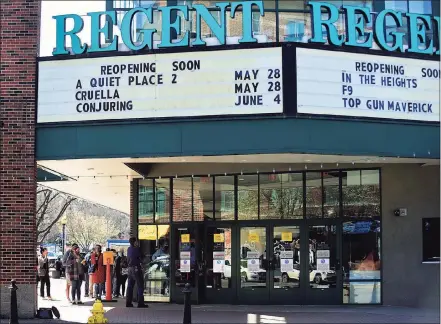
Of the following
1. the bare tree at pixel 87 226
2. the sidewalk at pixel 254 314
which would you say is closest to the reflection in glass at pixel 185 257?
the sidewalk at pixel 254 314

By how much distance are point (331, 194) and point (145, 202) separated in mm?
5381

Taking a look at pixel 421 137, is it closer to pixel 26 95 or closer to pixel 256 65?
pixel 256 65

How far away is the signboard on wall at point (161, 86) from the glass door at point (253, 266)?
462cm

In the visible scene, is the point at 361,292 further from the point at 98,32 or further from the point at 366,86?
the point at 98,32

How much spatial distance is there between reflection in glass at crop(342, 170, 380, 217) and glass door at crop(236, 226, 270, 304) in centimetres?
232

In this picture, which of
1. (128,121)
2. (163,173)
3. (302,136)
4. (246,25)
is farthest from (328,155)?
(163,173)

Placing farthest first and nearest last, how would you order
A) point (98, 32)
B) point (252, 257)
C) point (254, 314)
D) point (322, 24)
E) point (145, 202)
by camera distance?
1. point (145, 202)
2. point (252, 257)
3. point (254, 314)
4. point (98, 32)
5. point (322, 24)

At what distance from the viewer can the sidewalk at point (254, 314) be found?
13984 millimetres

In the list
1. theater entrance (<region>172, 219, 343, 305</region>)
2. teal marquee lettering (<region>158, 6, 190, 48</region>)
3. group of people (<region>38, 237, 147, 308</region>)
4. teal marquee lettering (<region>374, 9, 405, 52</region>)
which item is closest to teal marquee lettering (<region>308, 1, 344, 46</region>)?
teal marquee lettering (<region>374, 9, 405, 52</region>)

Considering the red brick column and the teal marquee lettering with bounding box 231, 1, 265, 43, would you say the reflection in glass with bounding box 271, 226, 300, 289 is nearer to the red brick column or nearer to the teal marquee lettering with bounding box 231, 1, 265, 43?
the teal marquee lettering with bounding box 231, 1, 265, 43

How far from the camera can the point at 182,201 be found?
Result: 709 inches

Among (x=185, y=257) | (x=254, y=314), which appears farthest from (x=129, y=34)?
(x=254, y=314)

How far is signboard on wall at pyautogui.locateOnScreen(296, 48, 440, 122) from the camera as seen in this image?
13.9m

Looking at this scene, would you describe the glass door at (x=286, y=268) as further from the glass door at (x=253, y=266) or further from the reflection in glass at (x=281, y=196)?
the reflection in glass at (x=281, y=196)
